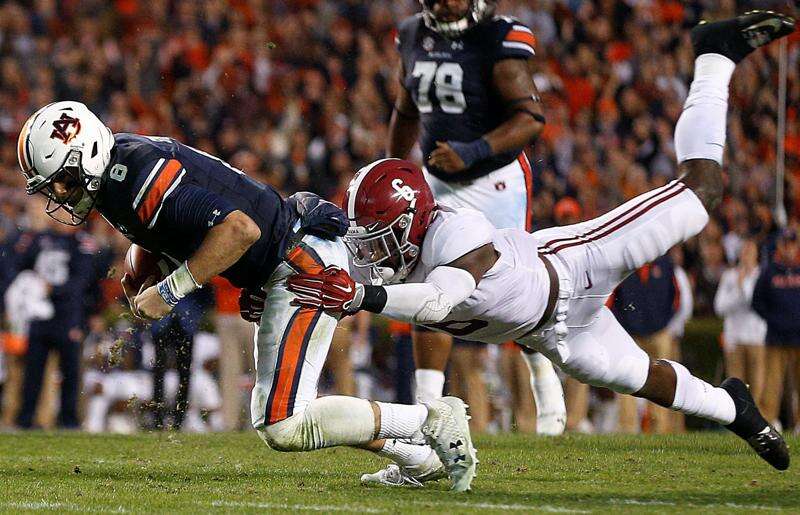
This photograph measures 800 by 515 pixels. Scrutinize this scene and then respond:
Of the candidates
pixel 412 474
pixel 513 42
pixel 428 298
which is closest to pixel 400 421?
pixel 412 474

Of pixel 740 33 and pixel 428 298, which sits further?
pixel 740 33

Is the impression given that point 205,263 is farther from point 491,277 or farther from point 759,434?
point 759,434

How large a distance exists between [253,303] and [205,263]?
0.51 metres

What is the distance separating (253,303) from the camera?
504cm

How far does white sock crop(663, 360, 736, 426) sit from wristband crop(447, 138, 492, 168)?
4.68 feet

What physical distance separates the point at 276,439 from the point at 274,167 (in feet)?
24.0

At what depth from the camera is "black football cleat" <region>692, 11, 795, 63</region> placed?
5.93 metres

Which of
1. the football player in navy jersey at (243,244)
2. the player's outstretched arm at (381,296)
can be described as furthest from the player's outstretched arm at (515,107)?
the player's outstretched arm at (381,296)

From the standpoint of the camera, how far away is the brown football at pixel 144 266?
16.9ft

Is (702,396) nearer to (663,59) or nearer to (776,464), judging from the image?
(776,464)

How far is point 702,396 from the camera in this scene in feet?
17.4

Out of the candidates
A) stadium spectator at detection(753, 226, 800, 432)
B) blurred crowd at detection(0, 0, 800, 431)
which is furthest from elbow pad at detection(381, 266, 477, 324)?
stadium spectator at detection(753, 226, 800, 432)

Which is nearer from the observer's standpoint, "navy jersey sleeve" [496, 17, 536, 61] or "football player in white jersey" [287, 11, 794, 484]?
"football player in white jersey" [287, 11, 794, 484]

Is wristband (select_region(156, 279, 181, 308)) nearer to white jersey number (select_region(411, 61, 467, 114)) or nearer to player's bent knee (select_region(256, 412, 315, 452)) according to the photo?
player's bent knee (select_region(256, 412, 315, 452))
